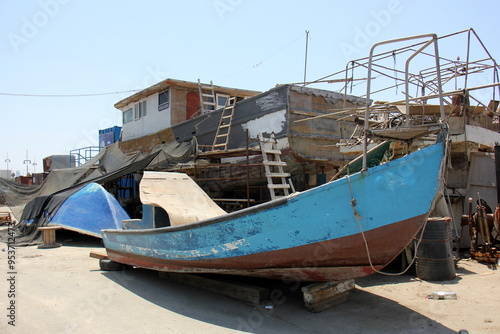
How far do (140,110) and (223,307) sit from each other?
12.8 m

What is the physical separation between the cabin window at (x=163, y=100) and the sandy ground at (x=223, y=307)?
8.82 m

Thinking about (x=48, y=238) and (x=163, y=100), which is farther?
(x=163, y=100)

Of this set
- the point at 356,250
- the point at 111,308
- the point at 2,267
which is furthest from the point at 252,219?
the point at 2,267

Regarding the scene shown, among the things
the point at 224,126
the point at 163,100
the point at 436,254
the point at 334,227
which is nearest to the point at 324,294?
the point at 334,227

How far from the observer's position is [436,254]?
607 cm

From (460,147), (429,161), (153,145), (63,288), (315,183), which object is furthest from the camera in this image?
(153,145)

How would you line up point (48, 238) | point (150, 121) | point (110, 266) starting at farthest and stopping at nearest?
point (150, 121)
point (48, 238)
point (110, 266)

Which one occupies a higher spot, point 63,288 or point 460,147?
point 460,147

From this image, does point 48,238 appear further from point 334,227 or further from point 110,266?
point 334,227

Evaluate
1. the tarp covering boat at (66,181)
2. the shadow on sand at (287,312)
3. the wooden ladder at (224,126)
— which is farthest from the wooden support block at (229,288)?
the tarp covering boat at (66,181)

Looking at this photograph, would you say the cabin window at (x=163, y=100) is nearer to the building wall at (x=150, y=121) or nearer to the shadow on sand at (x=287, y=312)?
the building wall at (x=150, y=121)

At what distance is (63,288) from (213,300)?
2499 millimetres

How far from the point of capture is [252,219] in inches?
174

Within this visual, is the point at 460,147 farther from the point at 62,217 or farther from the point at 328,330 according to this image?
the point at 62,217
